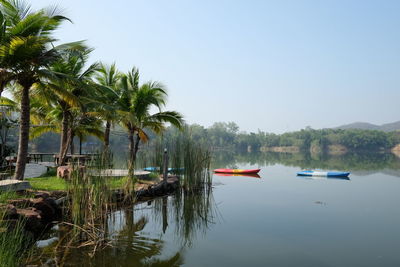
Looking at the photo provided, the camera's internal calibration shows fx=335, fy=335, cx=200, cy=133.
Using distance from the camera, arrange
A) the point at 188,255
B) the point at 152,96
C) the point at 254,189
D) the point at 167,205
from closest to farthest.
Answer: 1. the point at 188,255
2. the point at 167,205
3. the point at 152,96
4. the point at 254,189

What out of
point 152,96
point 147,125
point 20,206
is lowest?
point 20,206

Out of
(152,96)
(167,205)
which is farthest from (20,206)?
(152,96)

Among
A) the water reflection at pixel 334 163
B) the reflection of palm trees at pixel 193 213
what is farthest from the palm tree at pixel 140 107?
the water reflection at pixel 334 163

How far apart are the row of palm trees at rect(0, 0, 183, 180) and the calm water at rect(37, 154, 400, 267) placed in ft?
5.32

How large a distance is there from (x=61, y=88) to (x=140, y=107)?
3511 millimetres

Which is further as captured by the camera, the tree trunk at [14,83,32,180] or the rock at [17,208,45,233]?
the tree trunk at [14,83,32,180]

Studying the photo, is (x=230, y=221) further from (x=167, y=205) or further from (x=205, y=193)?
(x=205, y=193)

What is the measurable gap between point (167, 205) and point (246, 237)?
270 centimetres

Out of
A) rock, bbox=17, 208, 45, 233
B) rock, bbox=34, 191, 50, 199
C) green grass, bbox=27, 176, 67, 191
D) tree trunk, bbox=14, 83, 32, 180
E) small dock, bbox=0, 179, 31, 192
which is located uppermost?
tree trunk, bbox=14, 83, 32, 180

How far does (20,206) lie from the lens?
5121 millimetres

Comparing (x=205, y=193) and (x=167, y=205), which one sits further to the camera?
(x=205, y=193)

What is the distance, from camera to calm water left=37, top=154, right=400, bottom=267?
462 centimetres

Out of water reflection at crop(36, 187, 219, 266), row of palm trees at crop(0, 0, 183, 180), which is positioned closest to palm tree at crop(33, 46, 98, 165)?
row of palm trees at crop(0, 0, 183, 180)

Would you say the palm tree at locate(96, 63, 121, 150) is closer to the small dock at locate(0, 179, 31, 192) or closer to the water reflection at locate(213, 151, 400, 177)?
the small dock at locate(0, 179, 31, 192)
